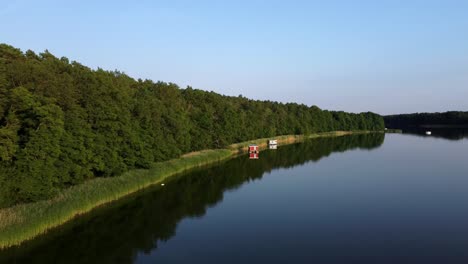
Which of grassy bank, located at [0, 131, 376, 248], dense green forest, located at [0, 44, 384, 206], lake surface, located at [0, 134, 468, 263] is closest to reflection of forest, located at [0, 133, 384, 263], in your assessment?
lake surface, located at [0, 134, 468, 263]

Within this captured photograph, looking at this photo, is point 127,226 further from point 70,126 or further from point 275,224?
point 275,224

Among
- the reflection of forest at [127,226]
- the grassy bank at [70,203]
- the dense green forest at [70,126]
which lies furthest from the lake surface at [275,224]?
the dense green forest at [70,126]

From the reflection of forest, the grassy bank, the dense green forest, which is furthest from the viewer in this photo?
the dense green forest

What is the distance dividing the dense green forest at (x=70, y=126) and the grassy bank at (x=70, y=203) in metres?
1.04

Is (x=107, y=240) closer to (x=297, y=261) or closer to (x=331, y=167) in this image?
(x=297, y=261)

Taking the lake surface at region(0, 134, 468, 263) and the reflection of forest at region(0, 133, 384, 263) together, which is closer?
the reflection of forest at region(0, 133, 384, 263)

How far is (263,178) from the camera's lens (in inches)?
2518

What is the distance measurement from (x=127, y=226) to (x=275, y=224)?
14392mm

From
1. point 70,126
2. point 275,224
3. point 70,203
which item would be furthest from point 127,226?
point 275,224

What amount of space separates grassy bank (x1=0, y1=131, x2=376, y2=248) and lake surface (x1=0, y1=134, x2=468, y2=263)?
92cm

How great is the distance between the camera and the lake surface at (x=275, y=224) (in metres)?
28.1

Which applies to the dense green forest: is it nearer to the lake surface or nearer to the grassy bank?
the grassy bank

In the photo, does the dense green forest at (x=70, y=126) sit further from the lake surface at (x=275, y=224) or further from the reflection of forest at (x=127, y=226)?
the lake surface at (x=275, y=224)

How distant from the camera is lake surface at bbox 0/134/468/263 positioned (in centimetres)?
2811
